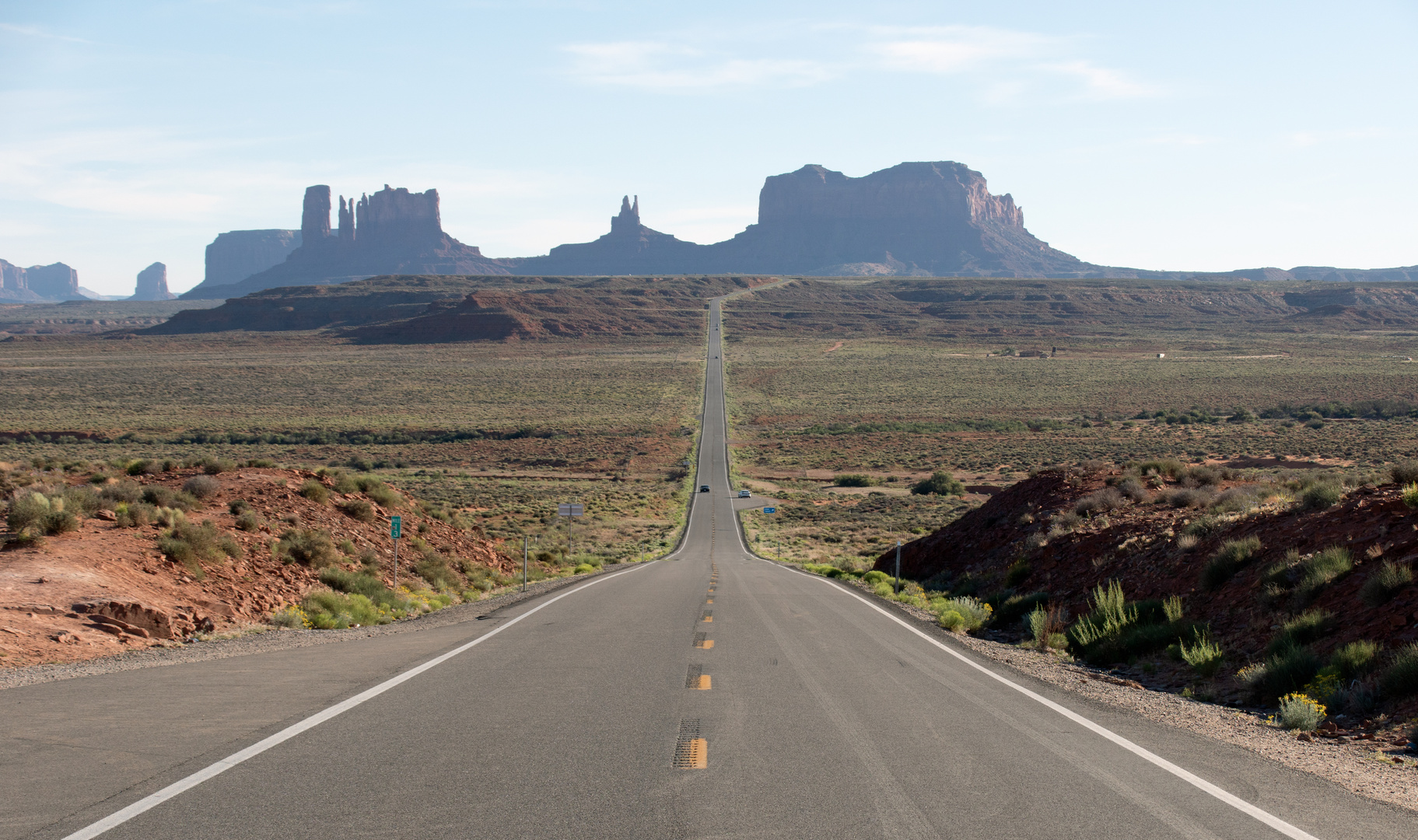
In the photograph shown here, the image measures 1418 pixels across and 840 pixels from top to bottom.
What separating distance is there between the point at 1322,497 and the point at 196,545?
15.9 m

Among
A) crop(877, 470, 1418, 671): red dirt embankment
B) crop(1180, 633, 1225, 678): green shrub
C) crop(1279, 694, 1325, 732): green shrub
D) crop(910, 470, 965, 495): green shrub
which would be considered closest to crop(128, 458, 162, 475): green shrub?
crop(877, 470, 1418, 671): red dirt embankment

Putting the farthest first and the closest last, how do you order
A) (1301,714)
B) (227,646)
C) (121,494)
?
(121,494)
(227,646)
(1301,714)

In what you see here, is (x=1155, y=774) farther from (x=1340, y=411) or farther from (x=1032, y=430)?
(x=1340, y=411)

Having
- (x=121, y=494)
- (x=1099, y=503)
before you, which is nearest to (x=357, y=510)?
(x=121, y=494)

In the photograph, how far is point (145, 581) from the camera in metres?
12.3

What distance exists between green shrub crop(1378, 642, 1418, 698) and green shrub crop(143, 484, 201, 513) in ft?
52.7

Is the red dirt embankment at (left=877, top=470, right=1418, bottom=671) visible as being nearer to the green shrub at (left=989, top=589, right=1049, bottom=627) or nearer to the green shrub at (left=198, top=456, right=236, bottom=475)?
the green shrub at (left=989, top=589, right=1049, bottom=627)

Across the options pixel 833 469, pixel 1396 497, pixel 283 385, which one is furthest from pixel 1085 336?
pixel 1396 497

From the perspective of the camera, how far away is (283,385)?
100750 millimetres

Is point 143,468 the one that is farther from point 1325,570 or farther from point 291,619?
point 1325,570

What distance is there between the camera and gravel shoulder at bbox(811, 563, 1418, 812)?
19.3ft

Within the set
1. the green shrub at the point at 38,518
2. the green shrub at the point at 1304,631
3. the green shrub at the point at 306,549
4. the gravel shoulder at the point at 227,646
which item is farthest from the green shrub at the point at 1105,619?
the green shrub at the point at 38,518

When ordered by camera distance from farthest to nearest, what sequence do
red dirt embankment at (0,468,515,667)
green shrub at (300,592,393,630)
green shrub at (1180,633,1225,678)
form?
green shrub at (300,592,393,630), red dirt embankment at (0,468,515,667), green shrub at (1180,633,1225,678)

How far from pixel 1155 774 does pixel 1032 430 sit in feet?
234
